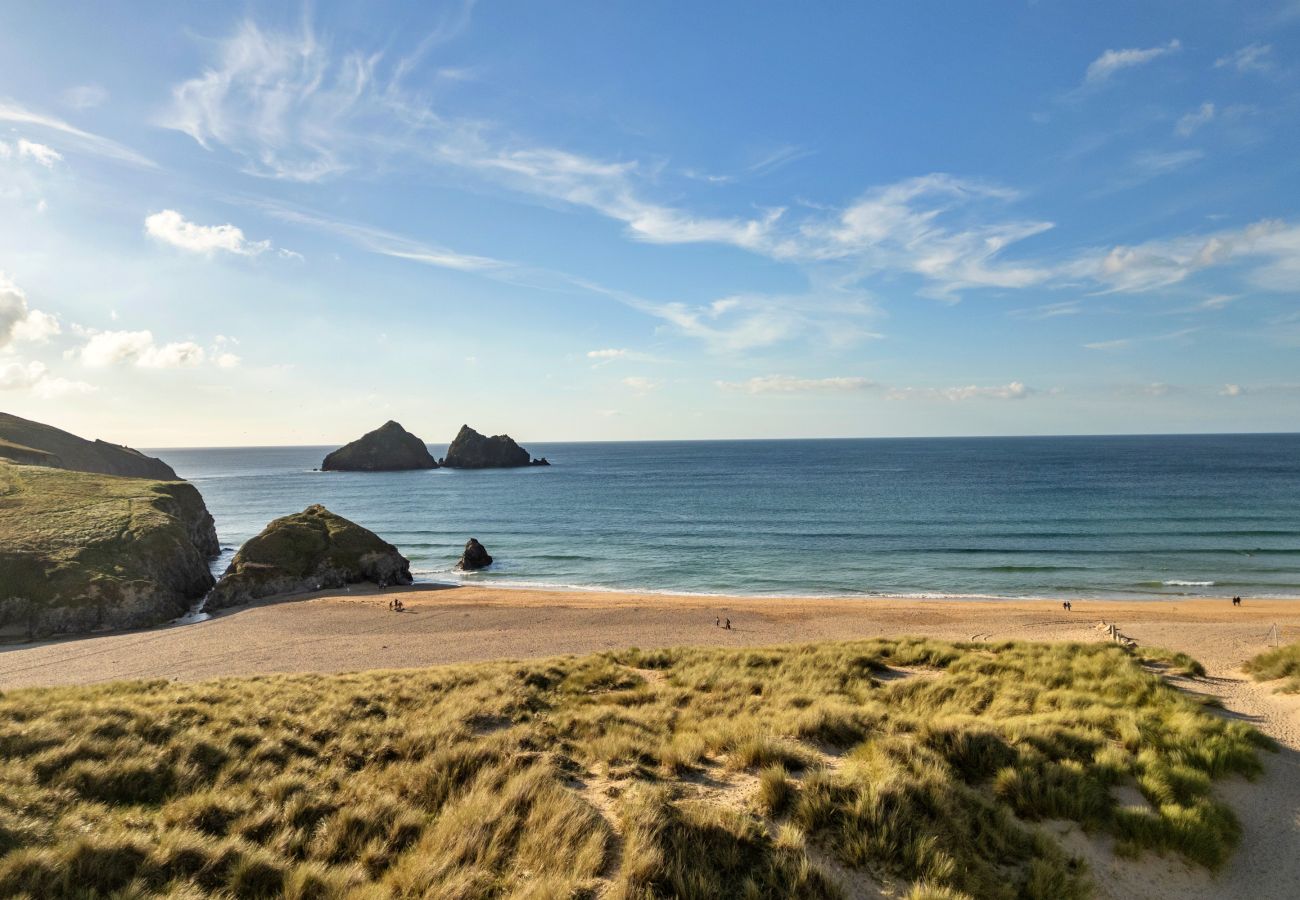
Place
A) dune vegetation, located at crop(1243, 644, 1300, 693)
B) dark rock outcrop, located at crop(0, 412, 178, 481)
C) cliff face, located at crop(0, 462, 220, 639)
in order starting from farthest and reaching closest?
dark rock outcrop, located at crop(0, 412, 178, 481) < cliff face, located at crop(0, 462, 220, 639) < dune vegetation, located at crop(1243, 644, 1300, 693)

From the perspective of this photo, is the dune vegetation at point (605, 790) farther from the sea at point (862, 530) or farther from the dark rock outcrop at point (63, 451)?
the dark rock outcrop at point (63, 451)

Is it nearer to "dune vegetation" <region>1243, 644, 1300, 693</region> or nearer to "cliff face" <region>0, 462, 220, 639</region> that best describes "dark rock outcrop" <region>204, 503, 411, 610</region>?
"cliff face" <region>0, 462, 220, 639</region>

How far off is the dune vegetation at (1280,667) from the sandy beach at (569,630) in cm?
32

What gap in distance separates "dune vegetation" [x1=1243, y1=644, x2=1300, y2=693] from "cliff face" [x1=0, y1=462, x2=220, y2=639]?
143 ft

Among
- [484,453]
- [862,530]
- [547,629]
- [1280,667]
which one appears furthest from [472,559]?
[484,453]

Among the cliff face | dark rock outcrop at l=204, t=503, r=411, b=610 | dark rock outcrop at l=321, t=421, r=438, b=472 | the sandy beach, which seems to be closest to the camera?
the sandy beach

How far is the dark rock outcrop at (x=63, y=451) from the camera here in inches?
2591

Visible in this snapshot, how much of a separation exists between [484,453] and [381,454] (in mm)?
28444

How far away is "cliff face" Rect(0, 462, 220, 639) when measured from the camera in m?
27.9

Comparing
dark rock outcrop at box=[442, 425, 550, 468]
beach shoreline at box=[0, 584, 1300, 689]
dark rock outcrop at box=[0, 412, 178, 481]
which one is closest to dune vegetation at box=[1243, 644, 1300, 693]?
beach shoreline at box=[0, 584, 1300, 689]

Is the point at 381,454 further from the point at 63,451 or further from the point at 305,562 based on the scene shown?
the point at 305,562

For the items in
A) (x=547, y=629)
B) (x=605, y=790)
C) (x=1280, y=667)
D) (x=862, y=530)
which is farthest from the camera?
(x=862, y=530)

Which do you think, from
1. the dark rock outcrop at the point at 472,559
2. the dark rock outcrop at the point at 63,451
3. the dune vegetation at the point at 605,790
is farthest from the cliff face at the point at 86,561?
the dark rock outcrop at the point at 63,451

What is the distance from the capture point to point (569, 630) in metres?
27.5
